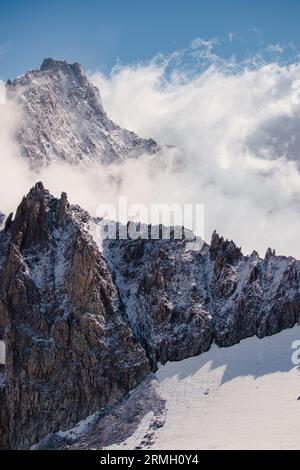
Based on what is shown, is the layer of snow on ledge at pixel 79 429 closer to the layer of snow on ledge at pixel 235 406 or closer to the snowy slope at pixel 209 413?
the snowy slope at pixel 209 413

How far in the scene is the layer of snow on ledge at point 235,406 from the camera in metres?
168

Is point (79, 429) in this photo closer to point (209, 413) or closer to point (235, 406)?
point (209, 413)

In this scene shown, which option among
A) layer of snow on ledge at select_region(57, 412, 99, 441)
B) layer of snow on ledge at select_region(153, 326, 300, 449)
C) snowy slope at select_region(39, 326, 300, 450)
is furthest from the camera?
layer of snow on ledge at select_region(57, 412, 99, 441)

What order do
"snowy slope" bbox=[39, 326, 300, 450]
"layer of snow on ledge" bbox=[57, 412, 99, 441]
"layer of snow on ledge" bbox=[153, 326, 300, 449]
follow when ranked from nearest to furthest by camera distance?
1. "layer of snow on ledge" bbox=[153, 326, 300, 449]
2. "snowy slope" bbox=[39, 326, 300, 450]
3. "layer of snow on ledge" bbox=[57, 412, 99, 441]

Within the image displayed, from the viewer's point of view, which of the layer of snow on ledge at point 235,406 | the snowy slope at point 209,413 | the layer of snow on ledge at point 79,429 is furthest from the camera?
the layer of snow on ledge at point 79,429

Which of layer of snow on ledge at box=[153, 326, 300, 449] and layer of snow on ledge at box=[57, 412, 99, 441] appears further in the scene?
layer of snow on ledge at box=[57, 412, 99, 441]

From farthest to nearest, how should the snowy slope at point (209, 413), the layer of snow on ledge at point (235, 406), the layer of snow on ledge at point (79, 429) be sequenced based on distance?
the layer of snow on ledge at point (79, 429)
the snowy slope at point (209, 413)
the layer of snow on ledge at point (235, 406)

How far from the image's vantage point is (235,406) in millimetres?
183750

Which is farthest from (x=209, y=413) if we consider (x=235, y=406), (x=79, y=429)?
(x=79, y=429)

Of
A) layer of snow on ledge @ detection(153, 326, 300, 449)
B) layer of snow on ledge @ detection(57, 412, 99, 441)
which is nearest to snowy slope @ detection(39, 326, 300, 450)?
layer of snow on ledge @ detection(153, 326, 300, 449)

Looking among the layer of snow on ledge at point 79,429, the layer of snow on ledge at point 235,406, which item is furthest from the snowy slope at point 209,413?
the layer of snow on ledge at point 79,429

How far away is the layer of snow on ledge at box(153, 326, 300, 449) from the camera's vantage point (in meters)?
168

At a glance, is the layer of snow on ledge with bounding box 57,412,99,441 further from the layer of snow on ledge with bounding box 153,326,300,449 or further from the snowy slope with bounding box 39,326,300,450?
the layer of snow on ledge with bounding box 153,326,300,449

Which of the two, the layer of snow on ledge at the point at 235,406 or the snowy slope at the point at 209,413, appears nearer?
the layer of snow on ledge at the point at 235,406
